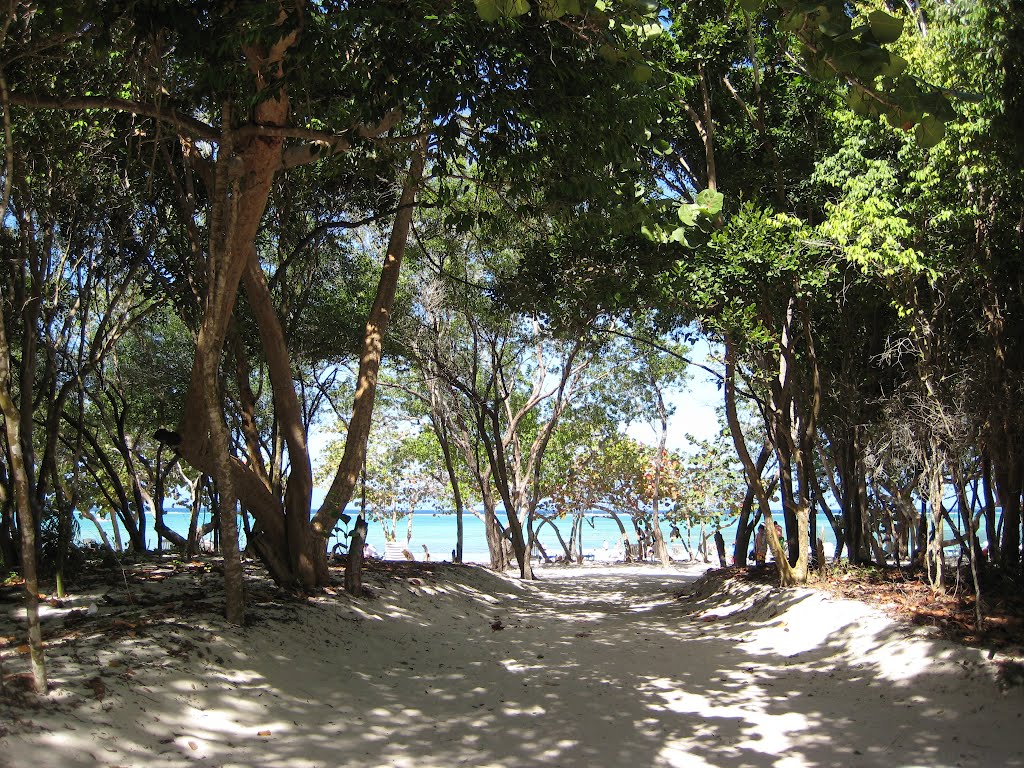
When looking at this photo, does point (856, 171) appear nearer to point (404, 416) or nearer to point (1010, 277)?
point (1010, 277)

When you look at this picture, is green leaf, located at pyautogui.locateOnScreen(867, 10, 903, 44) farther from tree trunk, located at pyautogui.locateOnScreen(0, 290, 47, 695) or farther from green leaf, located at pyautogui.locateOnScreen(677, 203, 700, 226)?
green leaf, located at pyautogui.locateOnScreen(677, 203, 700, 226)

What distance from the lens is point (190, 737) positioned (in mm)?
4391

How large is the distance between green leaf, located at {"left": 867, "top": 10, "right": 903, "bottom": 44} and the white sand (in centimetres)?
387

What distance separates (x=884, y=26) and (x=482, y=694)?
529cm

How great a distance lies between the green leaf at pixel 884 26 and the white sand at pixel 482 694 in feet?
12.7

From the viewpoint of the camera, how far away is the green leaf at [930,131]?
257 cm

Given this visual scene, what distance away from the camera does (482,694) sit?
242 inches

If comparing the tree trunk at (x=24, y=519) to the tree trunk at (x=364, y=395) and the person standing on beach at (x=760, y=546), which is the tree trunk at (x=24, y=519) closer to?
the tree trunk at (x=364, y=395)

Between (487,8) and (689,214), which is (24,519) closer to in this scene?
(487,8)

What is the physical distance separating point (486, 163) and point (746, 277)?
3537 millimetres

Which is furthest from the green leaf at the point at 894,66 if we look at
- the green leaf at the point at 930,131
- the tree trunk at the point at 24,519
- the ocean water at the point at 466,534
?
the ocean water at the point at 466,534

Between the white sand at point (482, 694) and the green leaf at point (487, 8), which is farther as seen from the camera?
the white sand at point (482, 694)

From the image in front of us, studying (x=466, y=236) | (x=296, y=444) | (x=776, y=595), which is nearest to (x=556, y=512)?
(x=466, y=236)

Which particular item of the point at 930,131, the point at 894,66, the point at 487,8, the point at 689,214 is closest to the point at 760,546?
the point at 689,214
